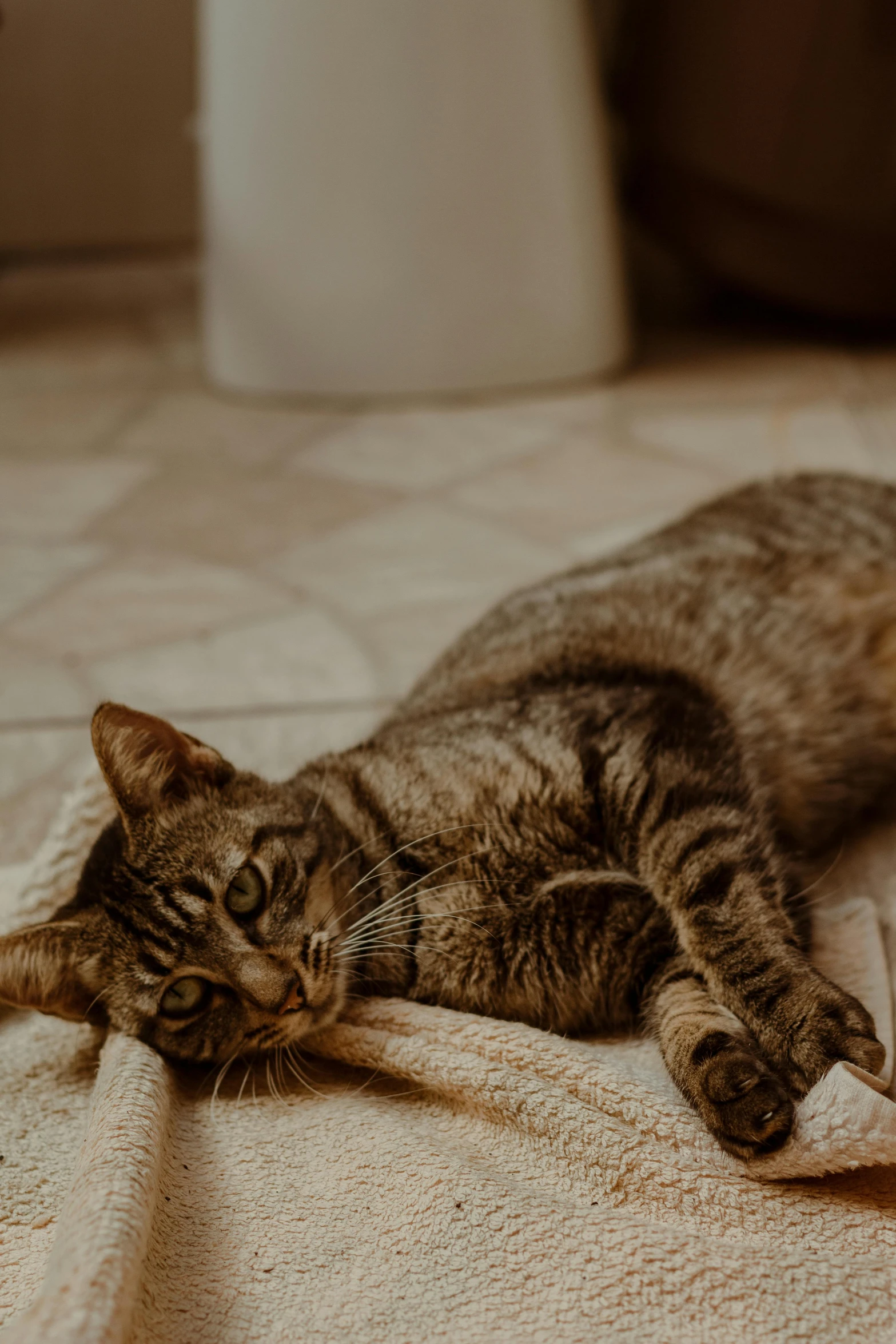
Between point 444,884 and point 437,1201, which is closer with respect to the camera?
point 437,1201

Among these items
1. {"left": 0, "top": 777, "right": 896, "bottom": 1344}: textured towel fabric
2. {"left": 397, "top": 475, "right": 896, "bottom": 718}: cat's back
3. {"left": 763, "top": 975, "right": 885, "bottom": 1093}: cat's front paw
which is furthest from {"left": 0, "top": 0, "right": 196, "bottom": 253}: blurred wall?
{"left": 763, "top": 975, "right": 885, "bottom": 1093}: cat's front paw

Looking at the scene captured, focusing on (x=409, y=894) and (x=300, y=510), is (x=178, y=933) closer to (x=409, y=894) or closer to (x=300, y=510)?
(x=409, y=894)

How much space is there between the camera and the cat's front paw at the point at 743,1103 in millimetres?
990

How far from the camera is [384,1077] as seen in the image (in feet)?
3.99

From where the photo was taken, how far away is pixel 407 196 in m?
3.03

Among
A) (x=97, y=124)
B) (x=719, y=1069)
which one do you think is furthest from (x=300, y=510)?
(x=97, y=124)

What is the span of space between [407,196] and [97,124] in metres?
1.99

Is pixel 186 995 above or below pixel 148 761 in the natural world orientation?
below

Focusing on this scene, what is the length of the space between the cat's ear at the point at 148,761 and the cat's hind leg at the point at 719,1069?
0.54 meters

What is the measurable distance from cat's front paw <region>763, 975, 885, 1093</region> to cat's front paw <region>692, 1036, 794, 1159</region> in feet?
0.07

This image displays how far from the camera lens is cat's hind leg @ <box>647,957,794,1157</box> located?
1.00 m

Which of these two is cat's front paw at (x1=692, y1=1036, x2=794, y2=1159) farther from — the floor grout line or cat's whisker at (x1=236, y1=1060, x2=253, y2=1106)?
the floor grout line

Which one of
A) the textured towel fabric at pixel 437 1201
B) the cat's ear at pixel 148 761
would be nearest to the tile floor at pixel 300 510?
the cat's ear at pixel 148 761

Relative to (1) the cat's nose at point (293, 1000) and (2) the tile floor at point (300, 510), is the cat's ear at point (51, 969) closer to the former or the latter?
(1) the cat's nose at point (293, 1000)
